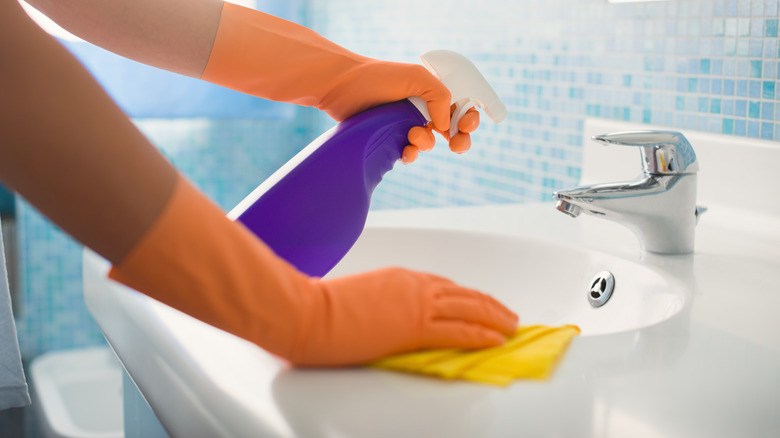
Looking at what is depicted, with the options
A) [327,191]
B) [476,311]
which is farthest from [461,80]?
[476,311]

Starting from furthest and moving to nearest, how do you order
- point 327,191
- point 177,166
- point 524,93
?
point 177,166 → point 524,93 → point 327,191

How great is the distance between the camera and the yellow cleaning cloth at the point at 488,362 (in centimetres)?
39

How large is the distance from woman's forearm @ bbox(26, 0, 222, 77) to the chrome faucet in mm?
346

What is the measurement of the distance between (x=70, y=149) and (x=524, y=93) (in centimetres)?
91

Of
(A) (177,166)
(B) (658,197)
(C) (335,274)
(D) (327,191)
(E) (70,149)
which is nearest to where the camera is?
(E) (70,149)

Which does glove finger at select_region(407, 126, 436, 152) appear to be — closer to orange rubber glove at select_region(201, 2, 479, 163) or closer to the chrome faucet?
orange rubber glove at select_region(201, 2, 479, 163)

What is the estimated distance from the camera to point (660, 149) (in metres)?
0.67

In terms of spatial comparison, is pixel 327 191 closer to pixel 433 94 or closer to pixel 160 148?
pixel 433 94

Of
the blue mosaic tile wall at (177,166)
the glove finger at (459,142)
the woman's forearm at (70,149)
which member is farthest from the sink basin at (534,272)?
the blue mosaic tile wall at (177,166)

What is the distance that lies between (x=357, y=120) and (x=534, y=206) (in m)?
0.41

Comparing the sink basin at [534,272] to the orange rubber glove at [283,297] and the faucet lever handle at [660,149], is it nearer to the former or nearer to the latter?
the faucet lever handle at [660,149]

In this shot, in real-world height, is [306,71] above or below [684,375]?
above

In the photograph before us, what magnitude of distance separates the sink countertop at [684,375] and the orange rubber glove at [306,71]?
0.83ft

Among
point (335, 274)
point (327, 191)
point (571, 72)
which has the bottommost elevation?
point (335, 274)
